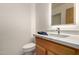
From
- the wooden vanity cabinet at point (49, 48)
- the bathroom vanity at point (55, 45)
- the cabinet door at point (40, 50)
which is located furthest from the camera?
the cabinet door at point (40, 50)

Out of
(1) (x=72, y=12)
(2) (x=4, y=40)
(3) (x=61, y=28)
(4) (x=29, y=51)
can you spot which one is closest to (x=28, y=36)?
(4) (x=29, y=51)

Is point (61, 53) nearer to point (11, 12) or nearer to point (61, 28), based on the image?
point (61, 28)

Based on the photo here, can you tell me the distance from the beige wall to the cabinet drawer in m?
0.18

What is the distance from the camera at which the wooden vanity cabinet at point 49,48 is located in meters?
1.12

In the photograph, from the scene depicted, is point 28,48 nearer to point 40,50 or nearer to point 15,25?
point 40,50

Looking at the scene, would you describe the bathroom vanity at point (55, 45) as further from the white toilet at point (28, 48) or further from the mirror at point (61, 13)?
the mirror at point (61, 13)

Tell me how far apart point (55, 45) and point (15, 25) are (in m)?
0.57

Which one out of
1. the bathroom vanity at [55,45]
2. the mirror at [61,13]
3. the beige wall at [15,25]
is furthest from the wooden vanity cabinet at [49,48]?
the mirror at [61,13]

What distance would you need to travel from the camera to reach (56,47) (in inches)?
48.7

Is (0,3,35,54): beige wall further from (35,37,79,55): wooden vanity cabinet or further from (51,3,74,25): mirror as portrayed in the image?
(51,3,74,25): mirror

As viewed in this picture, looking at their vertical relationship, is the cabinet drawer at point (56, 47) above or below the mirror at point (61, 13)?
below

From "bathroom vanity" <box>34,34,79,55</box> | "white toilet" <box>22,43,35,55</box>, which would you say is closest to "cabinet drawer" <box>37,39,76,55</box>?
"bathroom vanity" <box>34,34,79,55</box>

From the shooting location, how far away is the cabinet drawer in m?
1.06

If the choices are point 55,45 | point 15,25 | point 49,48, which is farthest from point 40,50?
point 15,25
